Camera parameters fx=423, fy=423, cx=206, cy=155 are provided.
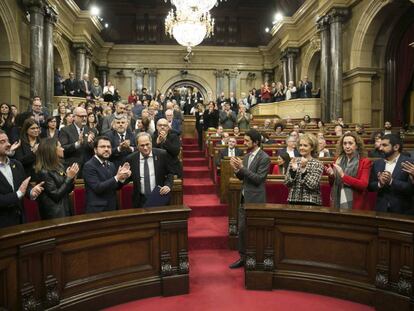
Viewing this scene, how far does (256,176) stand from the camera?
388 cm

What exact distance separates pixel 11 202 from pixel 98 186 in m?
0.70

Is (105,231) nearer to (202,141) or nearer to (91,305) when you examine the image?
(91,305)

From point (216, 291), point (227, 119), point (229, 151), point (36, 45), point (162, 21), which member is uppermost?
point (162, 21)

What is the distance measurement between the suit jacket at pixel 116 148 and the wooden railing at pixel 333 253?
5.65 feet

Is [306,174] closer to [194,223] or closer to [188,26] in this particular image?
[194,223]

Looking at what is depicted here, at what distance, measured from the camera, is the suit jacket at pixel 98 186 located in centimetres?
348

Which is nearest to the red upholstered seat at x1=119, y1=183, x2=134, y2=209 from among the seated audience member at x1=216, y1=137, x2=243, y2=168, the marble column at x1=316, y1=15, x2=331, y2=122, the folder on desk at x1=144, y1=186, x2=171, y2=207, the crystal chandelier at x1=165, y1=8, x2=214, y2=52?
the folder on desk at x1=144, y1=186, x2=171, y2=207

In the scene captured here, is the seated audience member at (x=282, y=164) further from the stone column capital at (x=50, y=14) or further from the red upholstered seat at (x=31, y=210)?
the stone column capital at (x=50, y=14)

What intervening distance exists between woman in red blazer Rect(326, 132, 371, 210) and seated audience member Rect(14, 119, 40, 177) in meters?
2.89

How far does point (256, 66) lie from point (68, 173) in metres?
19.0

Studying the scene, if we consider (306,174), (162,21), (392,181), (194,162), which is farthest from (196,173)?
(162,21)

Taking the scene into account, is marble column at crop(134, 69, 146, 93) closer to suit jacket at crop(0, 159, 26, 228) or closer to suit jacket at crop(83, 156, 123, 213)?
suit jacket at crop(83, 156, 123, 213)

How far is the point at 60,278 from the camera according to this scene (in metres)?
2.91

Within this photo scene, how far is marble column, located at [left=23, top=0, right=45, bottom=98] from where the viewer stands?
36.3ft
